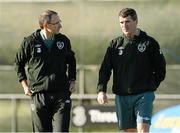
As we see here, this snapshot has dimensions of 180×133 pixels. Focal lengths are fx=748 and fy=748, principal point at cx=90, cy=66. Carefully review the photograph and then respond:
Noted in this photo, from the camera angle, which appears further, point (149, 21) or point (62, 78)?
point (149, 21)

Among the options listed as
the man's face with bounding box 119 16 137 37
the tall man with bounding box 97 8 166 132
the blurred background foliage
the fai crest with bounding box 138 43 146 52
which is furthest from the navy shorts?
the blurred background foliage

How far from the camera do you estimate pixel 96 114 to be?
37.6 ft

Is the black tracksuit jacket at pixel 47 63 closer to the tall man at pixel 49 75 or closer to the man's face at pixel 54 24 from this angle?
the tall man at pixel 49 75

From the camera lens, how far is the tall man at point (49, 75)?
25.5 ft

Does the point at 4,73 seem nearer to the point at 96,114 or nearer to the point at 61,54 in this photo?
the point at 96,114

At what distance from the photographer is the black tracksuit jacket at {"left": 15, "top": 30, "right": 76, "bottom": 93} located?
7789 mm

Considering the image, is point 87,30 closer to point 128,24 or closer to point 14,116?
point 14,116

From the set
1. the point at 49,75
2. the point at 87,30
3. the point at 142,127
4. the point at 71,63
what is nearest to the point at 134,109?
the point at 142,127

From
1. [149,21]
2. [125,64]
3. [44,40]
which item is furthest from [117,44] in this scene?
[149,21]

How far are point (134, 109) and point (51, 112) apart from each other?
2.87ft

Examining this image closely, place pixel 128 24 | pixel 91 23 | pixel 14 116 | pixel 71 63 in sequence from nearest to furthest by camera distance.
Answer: pixel 128 24 → pixel 71 63 → pixel 91 23 → pixel 14 116

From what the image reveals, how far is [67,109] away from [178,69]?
387cm

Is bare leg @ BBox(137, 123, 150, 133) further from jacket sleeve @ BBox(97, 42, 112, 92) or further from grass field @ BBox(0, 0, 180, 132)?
grass field @ BBox(0, 0, 180, 132)

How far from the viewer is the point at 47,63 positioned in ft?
25.6
